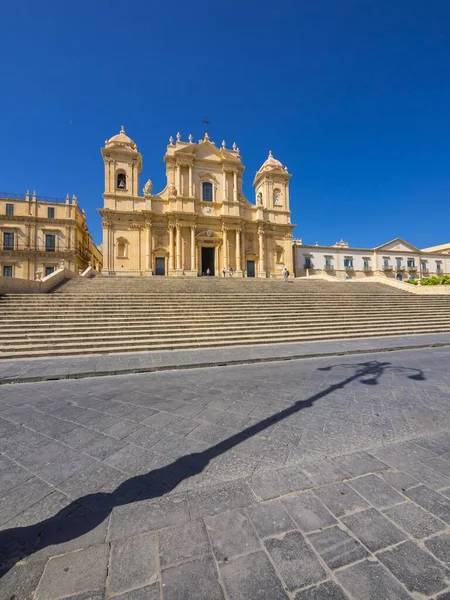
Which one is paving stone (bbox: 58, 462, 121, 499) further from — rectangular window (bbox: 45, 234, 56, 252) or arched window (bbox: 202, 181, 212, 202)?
rectangular window (bbox: 45, 234, 56, 252)

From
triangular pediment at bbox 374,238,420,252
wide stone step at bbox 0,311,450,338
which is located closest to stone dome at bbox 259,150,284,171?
triangular pediment at bbox 374,238,420,252

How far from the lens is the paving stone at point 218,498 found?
1.83 m

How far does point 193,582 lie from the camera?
133 centimetres

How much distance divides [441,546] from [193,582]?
1440 millimetres

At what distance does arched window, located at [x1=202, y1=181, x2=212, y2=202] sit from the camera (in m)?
29.5

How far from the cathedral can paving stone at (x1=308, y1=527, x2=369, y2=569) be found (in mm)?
26024

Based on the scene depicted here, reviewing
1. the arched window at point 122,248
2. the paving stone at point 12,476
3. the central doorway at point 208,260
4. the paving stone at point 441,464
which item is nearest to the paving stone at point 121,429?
the paving stone at point 12,476

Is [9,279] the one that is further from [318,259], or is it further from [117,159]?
[318,259]

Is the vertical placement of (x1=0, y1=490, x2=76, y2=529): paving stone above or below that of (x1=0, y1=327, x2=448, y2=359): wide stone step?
below

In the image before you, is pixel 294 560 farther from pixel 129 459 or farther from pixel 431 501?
pixel 129 459

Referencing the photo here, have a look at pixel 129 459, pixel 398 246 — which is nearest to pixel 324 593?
pixel 129 459

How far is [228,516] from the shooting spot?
69.5 inches

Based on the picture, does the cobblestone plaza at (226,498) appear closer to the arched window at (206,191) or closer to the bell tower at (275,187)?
the arched window at (206,191)

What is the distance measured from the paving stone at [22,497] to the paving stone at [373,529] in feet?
7.21
